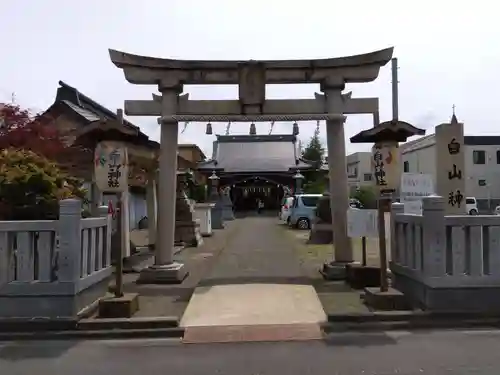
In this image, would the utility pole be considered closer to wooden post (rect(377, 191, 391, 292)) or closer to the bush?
wooden post (rect(377, 191, 391, 292))

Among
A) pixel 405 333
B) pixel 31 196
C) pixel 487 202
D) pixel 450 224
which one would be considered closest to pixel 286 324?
pixel 405 333

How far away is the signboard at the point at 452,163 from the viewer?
34.8 feet

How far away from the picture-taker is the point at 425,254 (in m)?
8.61

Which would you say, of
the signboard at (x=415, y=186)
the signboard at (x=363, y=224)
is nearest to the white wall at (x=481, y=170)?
the signboard at (x=415, y=186)

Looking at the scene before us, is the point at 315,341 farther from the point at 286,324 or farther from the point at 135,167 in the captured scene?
the point at 135,167

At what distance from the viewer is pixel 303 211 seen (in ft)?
101

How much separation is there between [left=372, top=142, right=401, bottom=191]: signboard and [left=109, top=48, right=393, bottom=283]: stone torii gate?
176 centimetres

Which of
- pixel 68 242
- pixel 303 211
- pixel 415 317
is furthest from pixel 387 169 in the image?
pixel 303 211

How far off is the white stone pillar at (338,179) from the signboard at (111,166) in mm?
4583

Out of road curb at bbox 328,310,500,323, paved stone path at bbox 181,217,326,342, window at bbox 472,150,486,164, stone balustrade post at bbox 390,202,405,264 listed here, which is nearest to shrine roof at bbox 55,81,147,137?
paved stone path at bbox 181,217,326,342

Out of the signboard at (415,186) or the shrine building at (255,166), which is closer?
the signboard at (415,186)

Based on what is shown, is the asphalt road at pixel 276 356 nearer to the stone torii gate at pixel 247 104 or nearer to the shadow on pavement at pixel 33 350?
the shadow on pavement at pixel 33 350

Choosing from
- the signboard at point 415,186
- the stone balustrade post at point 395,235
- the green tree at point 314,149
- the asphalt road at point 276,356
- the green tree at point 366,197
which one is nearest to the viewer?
the asphalt road at point 276,356

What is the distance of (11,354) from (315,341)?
3.88 metres
